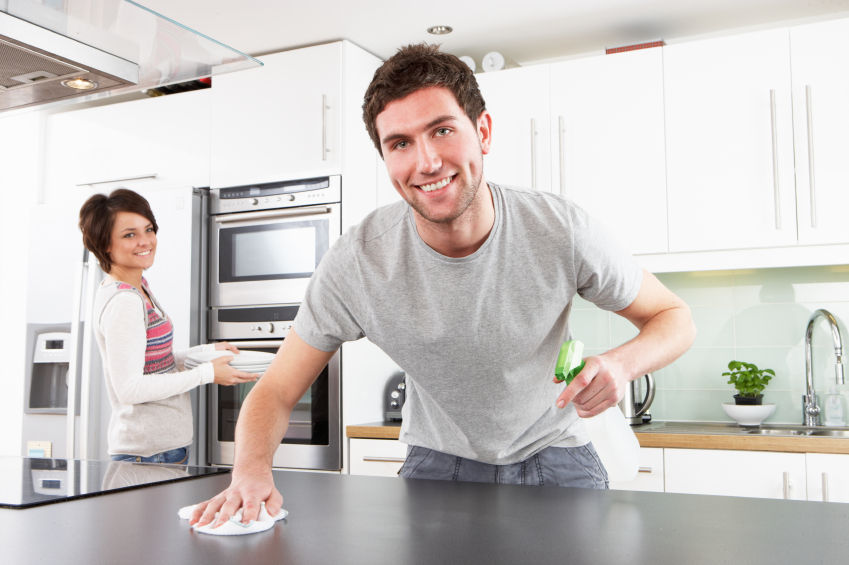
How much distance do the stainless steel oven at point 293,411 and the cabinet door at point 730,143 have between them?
1344 mm

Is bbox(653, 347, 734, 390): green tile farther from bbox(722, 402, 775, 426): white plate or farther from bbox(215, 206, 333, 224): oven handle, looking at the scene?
bbox(215, 206, 333, 224): oven handle

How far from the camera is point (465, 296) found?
1.29 meters

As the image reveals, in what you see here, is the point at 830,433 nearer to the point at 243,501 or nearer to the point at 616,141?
the point at 616,141

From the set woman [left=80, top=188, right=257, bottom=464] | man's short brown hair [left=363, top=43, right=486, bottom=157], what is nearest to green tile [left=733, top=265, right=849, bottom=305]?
man's short brown hair [left=363, top=43, right=486, bottom=157]

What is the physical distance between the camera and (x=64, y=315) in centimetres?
302

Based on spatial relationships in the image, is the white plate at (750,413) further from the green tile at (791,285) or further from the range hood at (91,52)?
the range hood at (91,52)

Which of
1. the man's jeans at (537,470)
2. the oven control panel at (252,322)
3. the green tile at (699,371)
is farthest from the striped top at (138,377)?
the green tile at (699,371)

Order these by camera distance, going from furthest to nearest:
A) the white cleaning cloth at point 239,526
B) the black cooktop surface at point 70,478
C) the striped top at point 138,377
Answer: the striped top at point 138,377 → the black cooktop surface at point 70,478 → the white cleaning cloth at point 239,526

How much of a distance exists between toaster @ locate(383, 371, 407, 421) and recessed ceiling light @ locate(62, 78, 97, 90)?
61.6 inches

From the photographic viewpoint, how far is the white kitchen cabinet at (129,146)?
9.84 feet

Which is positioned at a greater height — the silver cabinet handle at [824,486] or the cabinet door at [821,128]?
the cabinet door at [821,128]

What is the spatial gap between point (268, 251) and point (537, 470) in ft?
5.59

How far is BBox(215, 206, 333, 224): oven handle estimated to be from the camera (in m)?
2.71

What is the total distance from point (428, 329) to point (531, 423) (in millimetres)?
266
